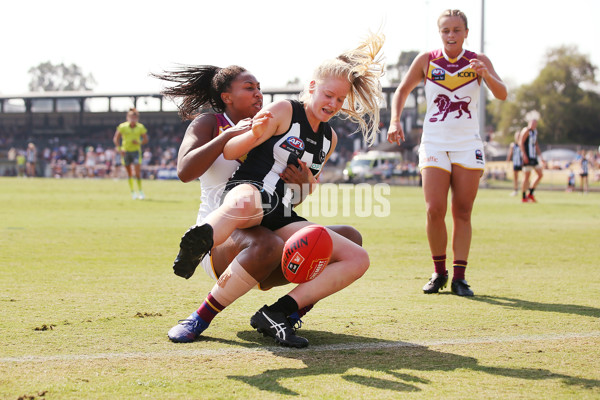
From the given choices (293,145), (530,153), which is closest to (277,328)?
(293,145)

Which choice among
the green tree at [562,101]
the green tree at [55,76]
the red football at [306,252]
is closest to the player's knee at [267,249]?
the red football at [306,252]

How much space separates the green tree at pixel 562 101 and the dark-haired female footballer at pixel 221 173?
8142 centimetres

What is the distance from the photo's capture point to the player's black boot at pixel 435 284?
5742 mm

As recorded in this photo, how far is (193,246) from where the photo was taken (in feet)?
12.1

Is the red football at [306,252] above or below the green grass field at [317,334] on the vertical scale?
above

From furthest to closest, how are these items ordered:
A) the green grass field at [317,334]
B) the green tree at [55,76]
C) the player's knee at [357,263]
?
1. the green tree at [55,76]
2. the player's knee at [357,263]
3. the green grass field at [317,334]

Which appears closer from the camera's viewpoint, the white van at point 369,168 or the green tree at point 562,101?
the white van at point 369,168

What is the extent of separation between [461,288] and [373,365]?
8.07ft

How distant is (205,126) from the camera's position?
4.39 meters

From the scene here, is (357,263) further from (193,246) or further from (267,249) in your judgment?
(193,246)

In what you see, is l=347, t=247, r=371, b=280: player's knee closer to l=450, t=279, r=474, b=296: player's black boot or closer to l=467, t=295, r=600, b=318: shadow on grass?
l=467, t=295, r=600, b=318: shadow on grass

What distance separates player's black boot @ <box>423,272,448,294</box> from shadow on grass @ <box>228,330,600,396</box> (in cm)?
181

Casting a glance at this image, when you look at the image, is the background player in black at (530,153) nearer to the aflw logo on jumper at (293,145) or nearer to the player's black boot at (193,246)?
the aflw logo on jumper at (293,145)

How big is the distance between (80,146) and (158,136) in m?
7.15
